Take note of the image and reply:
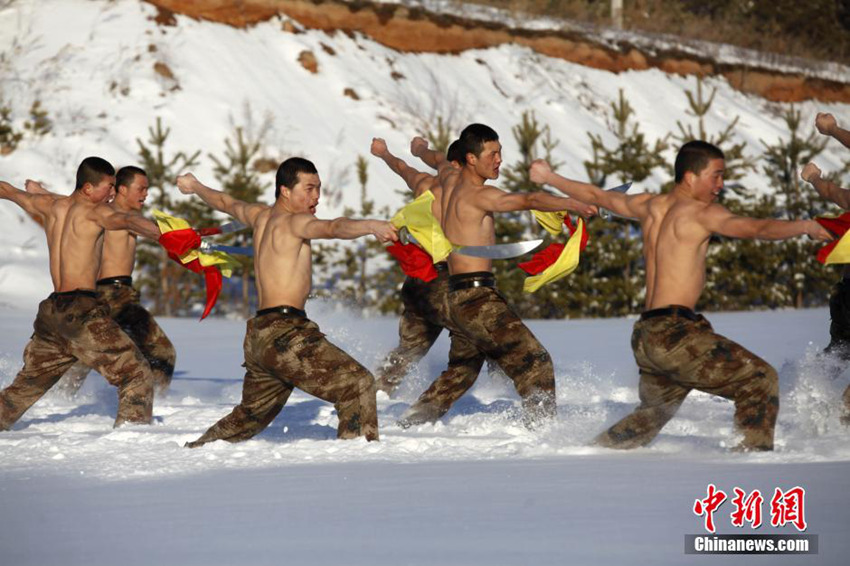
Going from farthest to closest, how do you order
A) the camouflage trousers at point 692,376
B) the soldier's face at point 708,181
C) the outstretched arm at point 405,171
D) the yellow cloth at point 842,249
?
the outstretched arm at point 405,171
the soldier's face at point 708,181
the camouflage trousers at point 692,376
the yellow cloth at point 842,249

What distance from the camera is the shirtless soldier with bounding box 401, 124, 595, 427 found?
283 inches

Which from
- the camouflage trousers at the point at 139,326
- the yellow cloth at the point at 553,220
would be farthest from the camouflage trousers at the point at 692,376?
the camouflage trousers at the point at 139,326

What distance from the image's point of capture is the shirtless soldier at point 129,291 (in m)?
8.70

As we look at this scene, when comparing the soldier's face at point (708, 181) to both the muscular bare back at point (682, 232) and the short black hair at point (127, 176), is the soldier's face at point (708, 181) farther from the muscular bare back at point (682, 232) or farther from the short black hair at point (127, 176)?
the short black hair at point (127, 176)

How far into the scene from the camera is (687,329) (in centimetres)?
606

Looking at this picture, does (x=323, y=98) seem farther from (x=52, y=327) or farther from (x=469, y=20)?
(x=52, y=327)

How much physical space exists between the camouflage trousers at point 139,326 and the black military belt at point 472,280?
2.36 metres

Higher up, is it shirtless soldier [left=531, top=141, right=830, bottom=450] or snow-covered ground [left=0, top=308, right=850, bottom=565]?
shirtless soldier [left=531, top=141, right=830, bottom=450]

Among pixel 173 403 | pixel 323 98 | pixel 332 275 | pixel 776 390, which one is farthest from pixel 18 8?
pixel 776 390

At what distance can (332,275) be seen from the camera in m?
18.7

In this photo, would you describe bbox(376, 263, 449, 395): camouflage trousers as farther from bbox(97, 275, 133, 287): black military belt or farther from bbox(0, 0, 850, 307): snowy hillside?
bbox(0, 0, 850, 307): snowy hillside

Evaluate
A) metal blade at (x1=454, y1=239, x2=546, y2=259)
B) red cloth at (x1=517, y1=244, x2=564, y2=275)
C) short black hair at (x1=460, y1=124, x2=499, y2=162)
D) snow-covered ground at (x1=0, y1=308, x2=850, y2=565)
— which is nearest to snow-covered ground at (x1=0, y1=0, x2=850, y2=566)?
snow-covered ground at (x1=0, y1=308, x2=850, y2=565)

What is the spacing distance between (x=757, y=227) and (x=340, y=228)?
205cm
